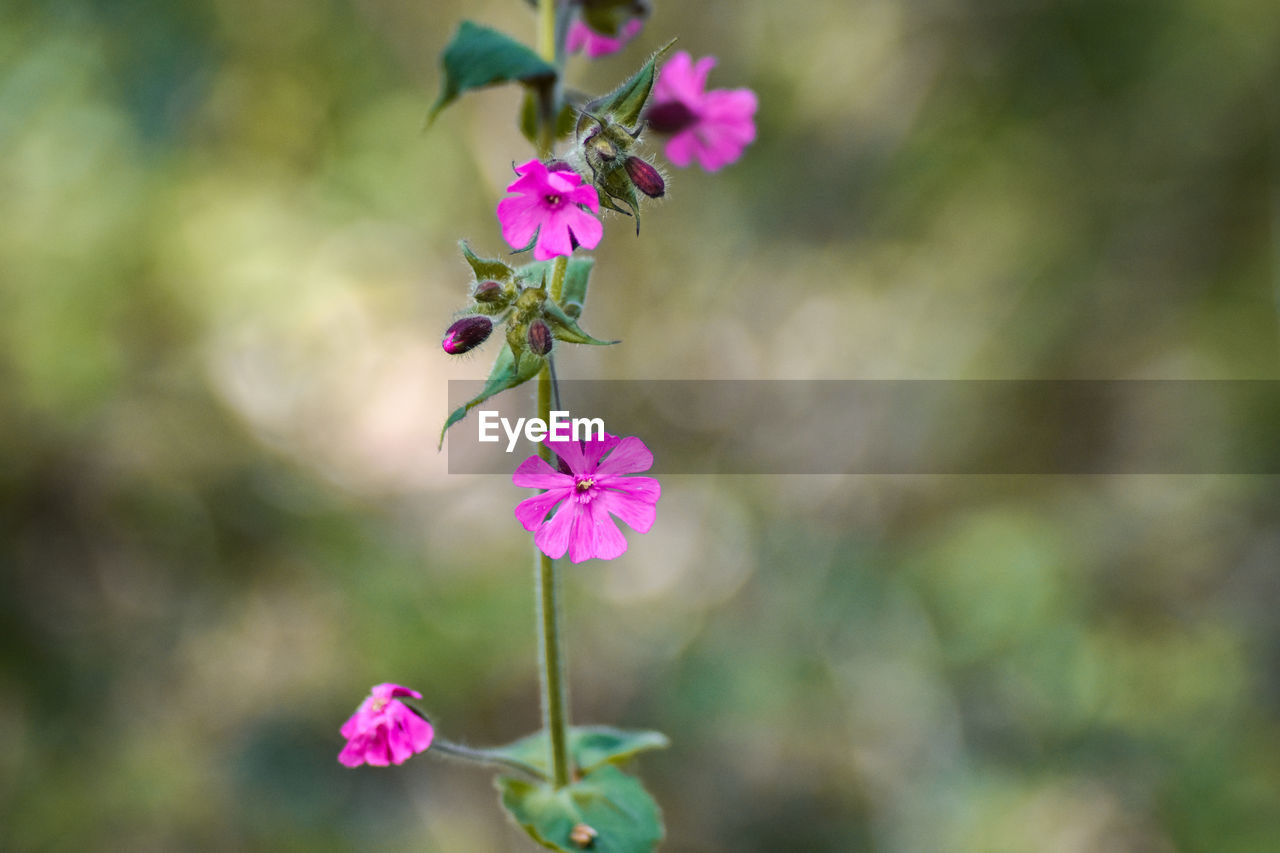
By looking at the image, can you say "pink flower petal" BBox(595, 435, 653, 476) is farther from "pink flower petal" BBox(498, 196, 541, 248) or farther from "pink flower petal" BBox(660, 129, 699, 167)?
"pink flower petal" BBox(660, 129, 699, 167)

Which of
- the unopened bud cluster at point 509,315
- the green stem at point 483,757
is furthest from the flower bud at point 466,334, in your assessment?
the green stem at point 483,757

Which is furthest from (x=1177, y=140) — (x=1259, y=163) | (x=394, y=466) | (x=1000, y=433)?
(x=394, y=466)

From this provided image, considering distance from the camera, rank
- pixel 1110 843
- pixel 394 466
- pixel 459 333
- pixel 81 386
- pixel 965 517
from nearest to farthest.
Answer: pixel 459 333 < pixel 1110 843 < pixel 81 386 < pixel 965 517 < pixel 394 466

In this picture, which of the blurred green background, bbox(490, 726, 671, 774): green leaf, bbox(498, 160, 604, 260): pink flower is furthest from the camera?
the blurred green background

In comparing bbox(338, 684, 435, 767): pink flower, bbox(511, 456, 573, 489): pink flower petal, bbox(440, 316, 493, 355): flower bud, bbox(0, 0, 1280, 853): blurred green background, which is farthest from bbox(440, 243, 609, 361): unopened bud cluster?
bbox(0, 0, 1280, 853): blurred green background

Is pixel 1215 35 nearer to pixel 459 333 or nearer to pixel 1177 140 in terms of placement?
pixel 1177 140

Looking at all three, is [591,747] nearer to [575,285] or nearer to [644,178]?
[575,285]

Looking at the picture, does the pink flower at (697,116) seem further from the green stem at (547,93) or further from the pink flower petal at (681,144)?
the green stem at (547,93)
